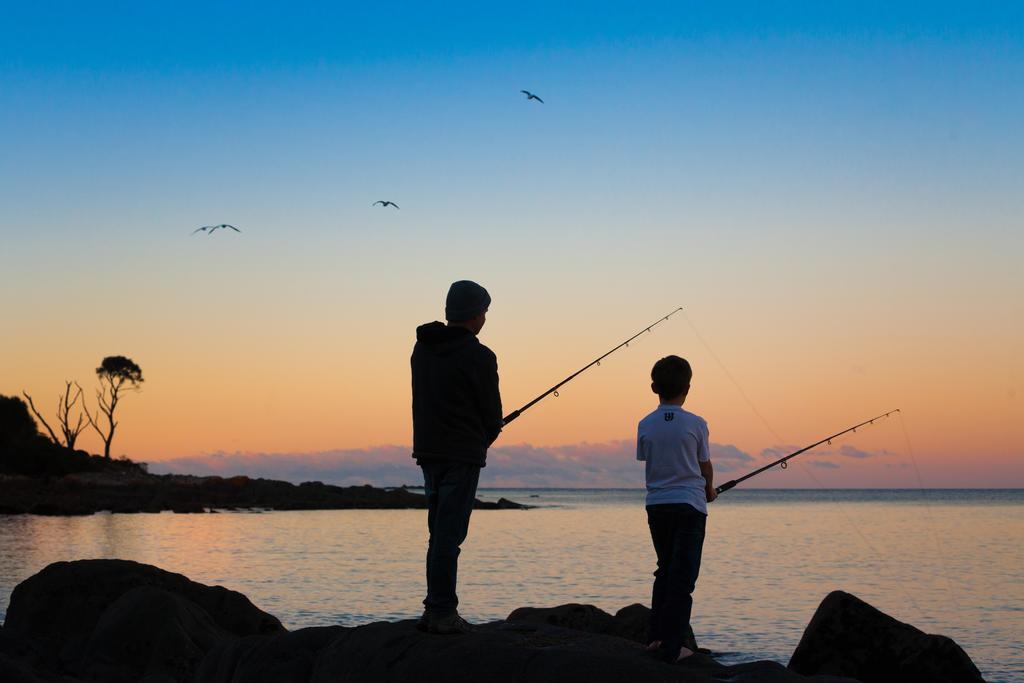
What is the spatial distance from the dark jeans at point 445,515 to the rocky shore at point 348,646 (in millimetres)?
314

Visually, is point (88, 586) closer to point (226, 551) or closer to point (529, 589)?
point (529, 589)

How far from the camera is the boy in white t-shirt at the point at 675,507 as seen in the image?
20.3 ft

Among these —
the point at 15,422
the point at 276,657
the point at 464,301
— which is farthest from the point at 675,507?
the point at 15,422

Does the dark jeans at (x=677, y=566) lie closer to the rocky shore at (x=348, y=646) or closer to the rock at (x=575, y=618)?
the rocky shore at (x=348, y=646)

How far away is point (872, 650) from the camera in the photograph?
9766 millimetres

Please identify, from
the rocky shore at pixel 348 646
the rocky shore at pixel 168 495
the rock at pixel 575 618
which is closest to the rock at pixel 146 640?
the rocky shore at pixel 348 646

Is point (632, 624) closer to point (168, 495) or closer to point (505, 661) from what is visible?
point (505, 661)

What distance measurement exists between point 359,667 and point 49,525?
38836 millimetres

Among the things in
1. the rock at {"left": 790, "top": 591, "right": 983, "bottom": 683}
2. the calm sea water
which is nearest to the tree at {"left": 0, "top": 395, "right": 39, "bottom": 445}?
the calm sea water

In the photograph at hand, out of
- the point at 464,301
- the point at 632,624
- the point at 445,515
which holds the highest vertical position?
the point at 464,301

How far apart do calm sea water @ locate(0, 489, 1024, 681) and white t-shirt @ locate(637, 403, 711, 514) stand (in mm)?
9456

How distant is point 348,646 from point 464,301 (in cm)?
210

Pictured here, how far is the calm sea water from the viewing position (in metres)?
19.0

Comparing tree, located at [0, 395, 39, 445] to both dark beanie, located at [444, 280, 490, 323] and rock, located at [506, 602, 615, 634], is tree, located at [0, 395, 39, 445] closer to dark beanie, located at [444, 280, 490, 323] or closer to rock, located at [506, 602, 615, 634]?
rock, located at [506, 602, 615, 634]
